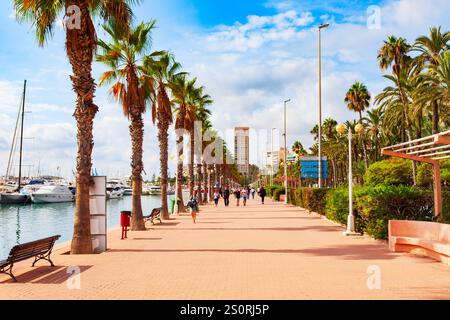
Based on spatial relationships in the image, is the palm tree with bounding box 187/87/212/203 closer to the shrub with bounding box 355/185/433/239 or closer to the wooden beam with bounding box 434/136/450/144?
the shrub with bounding box 355/185/433/239

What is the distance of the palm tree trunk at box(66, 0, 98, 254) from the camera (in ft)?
45.5

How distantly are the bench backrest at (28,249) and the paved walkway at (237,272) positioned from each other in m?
0.45

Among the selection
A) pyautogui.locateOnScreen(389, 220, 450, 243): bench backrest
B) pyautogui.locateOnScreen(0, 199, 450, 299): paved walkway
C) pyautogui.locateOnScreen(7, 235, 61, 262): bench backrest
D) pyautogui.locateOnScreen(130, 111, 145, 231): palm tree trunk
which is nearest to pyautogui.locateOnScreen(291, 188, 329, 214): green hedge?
pyautogui.locateOnScreen(130, 111, 145, 231): palm tree trunk

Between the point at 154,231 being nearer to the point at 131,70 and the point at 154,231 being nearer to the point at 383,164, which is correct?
the point at 131,70

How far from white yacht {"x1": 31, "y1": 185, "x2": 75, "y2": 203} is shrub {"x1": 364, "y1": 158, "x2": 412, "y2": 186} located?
46.6m

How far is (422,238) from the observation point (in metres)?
12.8

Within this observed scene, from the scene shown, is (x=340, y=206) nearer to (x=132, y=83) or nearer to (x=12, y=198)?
(x=132, y=83)

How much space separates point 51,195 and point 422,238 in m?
66.6

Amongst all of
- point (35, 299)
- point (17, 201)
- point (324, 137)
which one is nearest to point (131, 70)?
point (35, 299)

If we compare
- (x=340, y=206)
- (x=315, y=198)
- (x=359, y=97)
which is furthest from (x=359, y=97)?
(x=340, y=206)

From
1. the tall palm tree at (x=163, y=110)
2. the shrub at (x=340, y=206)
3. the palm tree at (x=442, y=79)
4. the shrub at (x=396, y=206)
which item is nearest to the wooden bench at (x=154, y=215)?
the tall palm tree at (x=163, y=110)

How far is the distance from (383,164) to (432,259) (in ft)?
130

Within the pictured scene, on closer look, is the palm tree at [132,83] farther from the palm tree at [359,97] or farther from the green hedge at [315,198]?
the palm tree at [359,97]

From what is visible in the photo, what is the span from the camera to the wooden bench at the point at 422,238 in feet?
37.2
